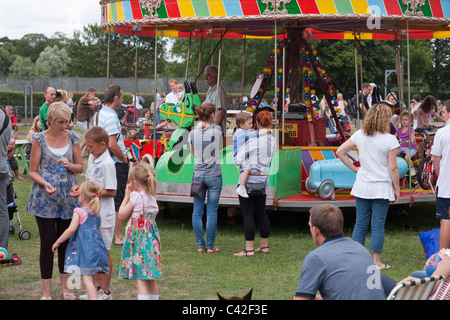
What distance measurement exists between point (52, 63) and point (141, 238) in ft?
267

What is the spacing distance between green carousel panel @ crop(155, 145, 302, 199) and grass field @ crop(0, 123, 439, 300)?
1.93ft

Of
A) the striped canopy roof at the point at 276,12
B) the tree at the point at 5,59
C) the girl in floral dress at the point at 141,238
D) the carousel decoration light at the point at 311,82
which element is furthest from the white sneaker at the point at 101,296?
the tree at the point at 5,59

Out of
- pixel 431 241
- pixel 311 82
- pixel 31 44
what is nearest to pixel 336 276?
pixel 431 241

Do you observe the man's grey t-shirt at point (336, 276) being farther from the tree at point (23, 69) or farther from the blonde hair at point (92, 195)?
the tree at point (23, 69)

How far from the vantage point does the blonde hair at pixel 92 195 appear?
19.1 ft

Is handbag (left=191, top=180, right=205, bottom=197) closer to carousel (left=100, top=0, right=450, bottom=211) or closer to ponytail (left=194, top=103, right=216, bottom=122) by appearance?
ponytail (left=194, top=103, right=216, bottom=122)

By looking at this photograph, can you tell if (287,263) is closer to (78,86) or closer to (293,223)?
(293,223)

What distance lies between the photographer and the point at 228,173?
9938 mm

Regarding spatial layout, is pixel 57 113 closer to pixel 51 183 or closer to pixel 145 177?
pixel 51 183

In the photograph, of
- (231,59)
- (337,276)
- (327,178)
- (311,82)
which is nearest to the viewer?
(337,276)

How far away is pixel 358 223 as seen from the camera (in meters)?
7.43

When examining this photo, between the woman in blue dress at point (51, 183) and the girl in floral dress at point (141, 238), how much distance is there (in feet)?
2.40
